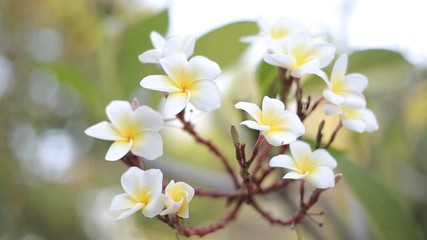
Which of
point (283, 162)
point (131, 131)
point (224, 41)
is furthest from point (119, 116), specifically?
point (224, 41)

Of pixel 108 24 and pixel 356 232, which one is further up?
pixel 108 24

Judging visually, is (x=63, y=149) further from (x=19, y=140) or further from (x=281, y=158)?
(x=281, y=158)

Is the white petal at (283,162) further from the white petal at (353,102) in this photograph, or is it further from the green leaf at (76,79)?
the green leaf at (76,79)

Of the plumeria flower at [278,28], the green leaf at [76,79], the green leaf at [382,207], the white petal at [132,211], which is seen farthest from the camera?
the green leaf at [76,79]

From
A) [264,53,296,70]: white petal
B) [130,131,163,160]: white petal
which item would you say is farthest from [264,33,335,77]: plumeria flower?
[130,131,163,160]: white petal

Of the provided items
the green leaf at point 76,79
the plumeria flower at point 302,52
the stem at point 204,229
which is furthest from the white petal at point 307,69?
the green leaf at point 76,79

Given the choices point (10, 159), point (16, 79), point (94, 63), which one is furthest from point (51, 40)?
point (10, 159)

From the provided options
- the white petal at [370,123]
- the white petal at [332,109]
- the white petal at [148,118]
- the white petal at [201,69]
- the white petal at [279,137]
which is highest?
the white petal at [201,69]
